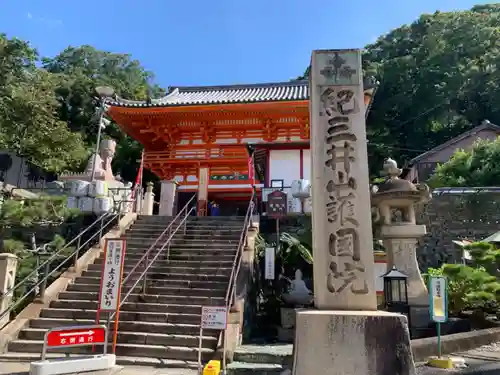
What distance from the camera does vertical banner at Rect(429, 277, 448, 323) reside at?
550 centimetres

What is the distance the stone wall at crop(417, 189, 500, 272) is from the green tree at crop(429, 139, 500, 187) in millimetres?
Answer: 5649

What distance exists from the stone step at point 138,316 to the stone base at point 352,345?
167 inches

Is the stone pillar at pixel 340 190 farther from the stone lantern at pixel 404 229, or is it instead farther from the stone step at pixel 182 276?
the stone step at pixel 182 276

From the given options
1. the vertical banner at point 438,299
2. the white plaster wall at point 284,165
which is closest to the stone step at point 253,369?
the vertical banner at point 438,299

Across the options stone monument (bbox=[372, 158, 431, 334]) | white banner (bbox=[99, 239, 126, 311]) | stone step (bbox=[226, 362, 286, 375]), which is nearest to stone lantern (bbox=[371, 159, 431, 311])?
stone monument (bbox=[372, 158, 431, 334])

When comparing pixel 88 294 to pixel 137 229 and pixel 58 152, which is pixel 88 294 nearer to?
pixel 137 229

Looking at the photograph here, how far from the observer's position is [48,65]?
142 feet

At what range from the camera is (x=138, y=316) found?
739 cm

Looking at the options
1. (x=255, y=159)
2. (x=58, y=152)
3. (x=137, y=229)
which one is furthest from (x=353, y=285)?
(x=58, y=152)

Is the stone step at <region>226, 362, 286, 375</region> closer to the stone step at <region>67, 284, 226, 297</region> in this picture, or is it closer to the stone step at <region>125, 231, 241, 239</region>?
the stone step at <region>67, 284, 226, 297</region>

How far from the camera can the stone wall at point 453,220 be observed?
12430 mm

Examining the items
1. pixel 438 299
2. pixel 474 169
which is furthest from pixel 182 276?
pixel 474 169

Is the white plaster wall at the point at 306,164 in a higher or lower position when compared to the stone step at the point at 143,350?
higher

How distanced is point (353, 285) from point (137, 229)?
28.8ft
